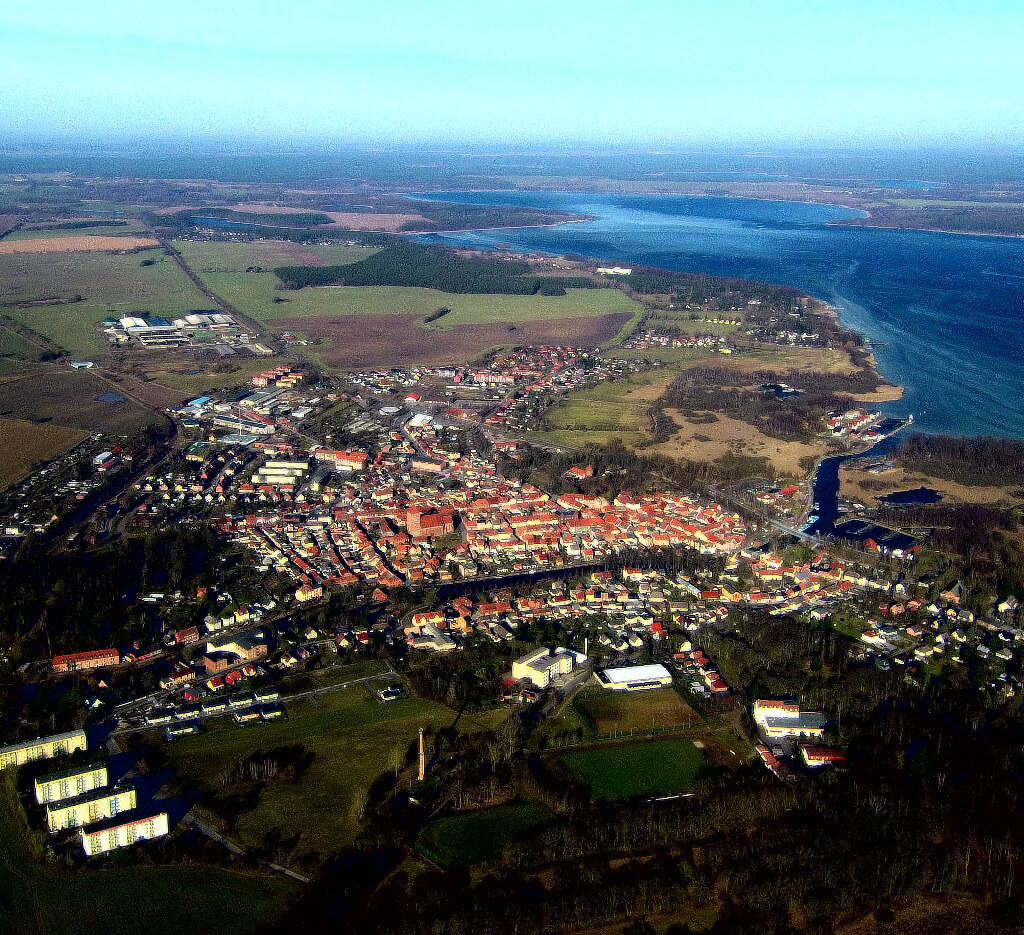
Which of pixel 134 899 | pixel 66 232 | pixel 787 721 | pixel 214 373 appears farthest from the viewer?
pixel 66 232

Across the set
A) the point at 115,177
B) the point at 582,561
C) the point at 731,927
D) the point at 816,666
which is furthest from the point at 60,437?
the point at 115,177

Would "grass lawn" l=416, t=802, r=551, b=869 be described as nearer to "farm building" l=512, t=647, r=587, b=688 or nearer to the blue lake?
"farm building" l=512, t=647, r=587, b=688

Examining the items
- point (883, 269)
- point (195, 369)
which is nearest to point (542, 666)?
point (195, 369)

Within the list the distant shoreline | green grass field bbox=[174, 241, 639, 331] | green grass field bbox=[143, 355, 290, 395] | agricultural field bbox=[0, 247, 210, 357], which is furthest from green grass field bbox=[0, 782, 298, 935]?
the distant shoreline

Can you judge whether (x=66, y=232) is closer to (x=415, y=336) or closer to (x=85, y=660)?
(x=415, y=336)

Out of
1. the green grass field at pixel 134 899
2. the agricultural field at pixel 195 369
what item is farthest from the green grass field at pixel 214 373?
the green grass field at pixel 134 899

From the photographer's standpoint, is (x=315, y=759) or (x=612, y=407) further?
(x=612, y=407)

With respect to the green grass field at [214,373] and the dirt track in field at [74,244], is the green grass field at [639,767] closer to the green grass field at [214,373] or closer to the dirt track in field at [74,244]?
the green grass field at [214,373]
